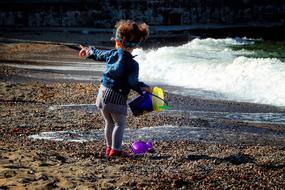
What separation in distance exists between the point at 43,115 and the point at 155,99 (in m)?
3.29

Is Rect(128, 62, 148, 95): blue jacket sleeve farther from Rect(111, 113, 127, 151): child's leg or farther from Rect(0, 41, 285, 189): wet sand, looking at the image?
Rect(0, 41, 285, 189): wet sand

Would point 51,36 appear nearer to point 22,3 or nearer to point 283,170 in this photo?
point 22,3

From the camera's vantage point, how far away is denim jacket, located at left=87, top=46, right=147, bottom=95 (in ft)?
19.4

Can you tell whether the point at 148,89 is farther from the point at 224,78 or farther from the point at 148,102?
the point at 224,78

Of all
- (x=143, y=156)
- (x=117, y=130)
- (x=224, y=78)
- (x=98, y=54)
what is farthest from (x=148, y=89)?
(x=224, y=78)

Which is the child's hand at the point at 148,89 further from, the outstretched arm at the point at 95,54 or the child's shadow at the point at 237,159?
the child's shadow at the point at 237,159

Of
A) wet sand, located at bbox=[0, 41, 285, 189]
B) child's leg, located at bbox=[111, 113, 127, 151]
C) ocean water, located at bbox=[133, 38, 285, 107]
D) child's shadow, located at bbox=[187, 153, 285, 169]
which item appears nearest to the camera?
wet sand, located at bbox=[0, 41, 285, 189]

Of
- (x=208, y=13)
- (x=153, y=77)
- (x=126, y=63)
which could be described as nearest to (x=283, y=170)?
(x=126, y=63)

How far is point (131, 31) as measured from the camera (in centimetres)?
591

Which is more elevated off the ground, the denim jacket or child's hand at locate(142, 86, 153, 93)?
the denim jacket

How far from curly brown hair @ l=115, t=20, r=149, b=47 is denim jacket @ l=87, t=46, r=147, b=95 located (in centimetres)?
16

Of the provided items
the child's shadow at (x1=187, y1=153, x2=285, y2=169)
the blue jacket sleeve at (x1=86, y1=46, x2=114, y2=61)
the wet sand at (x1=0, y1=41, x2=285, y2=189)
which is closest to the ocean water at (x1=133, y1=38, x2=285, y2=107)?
the wet sand at (x1=0, y1=41, x2=285, y2=189)

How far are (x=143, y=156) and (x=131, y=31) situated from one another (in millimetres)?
1471

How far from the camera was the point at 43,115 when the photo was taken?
900cm
